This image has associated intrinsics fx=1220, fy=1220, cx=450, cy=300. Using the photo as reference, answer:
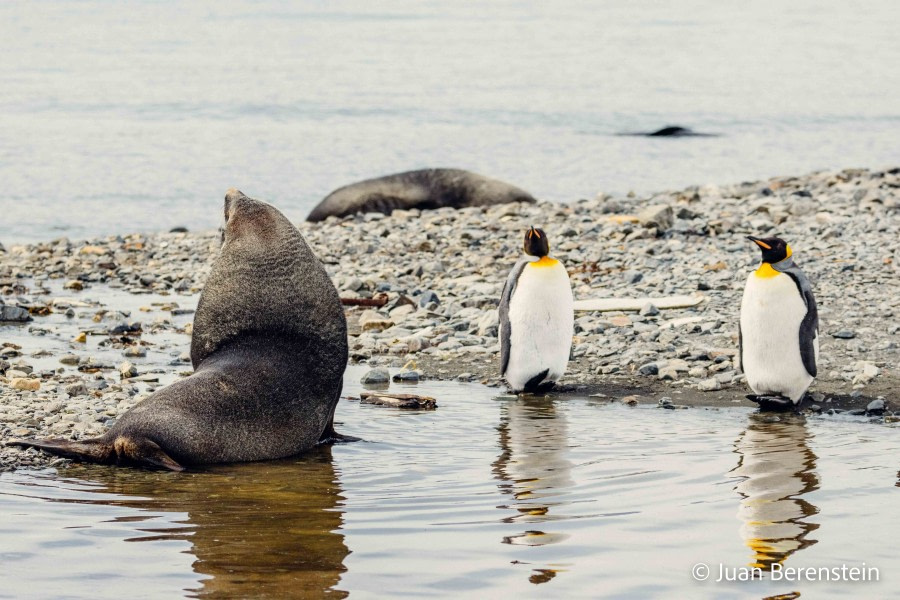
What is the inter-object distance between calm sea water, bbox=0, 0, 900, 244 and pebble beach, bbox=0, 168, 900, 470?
20.7ft

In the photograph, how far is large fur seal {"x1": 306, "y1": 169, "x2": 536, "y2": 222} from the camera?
19078 millimetres

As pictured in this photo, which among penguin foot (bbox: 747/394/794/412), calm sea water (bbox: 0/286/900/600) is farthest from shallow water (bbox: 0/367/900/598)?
penguin foot (bbox: 747/394/794/412)

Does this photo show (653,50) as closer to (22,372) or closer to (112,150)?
(112,150)

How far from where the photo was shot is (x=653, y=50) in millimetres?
64125

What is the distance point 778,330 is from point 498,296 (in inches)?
141

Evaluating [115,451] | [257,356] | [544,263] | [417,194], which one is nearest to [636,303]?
[544,263]

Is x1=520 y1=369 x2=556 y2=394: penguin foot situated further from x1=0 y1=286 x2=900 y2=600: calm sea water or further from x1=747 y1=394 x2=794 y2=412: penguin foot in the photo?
x1=747 y1=394 x2=794 y2=412: penguin foot

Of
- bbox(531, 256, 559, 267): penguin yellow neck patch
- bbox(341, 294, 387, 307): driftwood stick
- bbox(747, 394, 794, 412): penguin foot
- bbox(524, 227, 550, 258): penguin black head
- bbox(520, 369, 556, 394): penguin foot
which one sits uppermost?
bbox(524, 227, 550, 258): penguin black head

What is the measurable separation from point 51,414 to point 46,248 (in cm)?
920

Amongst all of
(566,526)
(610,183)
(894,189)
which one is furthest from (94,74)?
(566,526)

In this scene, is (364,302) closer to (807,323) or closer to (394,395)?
(394,395)

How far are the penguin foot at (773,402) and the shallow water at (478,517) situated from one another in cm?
50

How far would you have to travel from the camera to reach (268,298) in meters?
6.70

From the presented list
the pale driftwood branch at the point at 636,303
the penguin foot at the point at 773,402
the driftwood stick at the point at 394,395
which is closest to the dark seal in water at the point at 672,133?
the pale driftwood branch at the point at 636,303
